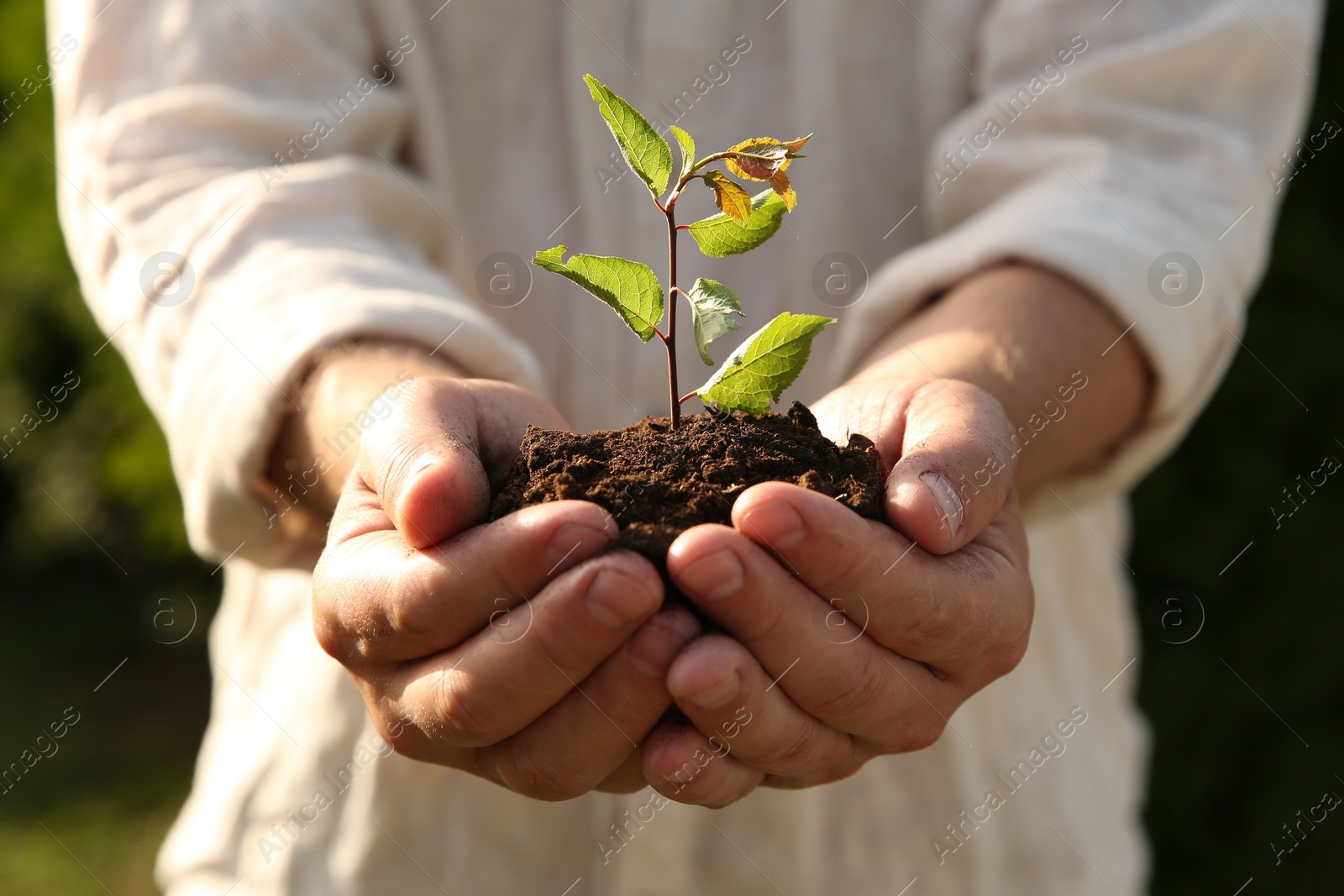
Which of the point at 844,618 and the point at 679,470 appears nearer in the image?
the point at 844,618

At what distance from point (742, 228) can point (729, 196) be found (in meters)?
0.08

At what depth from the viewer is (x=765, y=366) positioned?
1.65 m

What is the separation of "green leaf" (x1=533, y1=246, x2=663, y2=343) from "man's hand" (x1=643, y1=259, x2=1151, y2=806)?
39 cm

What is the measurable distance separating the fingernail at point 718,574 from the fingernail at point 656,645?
81mm

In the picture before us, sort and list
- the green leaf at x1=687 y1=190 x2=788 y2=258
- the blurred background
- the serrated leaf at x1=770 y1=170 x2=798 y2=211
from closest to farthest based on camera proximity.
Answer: the serrated leaf at x1=770 y1=170 x2=798 y2=211 < the green leaf at x1=687 y1=190 x2=788 y2=258 < the blurred background

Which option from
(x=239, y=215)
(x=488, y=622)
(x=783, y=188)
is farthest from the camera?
(x=239, y=215)

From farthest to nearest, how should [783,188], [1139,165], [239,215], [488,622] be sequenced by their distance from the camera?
[1139,165] < [239,215] < [783,188] < [488,622]

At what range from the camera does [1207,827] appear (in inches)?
166

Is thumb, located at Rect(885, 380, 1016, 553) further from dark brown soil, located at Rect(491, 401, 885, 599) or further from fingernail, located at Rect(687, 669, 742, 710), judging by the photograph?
fingernail, located at Rect(687, 669, 742, 710)

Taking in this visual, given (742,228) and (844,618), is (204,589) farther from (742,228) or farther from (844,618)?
(844,618)

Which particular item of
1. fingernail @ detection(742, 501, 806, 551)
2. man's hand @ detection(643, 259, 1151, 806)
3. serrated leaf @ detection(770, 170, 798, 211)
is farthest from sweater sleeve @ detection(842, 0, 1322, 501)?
fingernail @ detection(742, 501, 806, 551)

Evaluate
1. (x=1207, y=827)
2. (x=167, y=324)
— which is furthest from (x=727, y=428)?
(x=1207, y=827)

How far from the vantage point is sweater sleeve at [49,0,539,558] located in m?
1.90

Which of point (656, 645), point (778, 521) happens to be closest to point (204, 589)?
point (656, 645)
